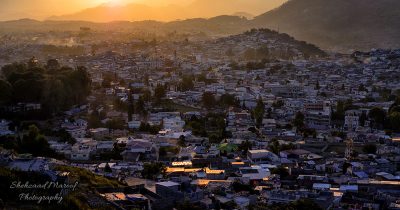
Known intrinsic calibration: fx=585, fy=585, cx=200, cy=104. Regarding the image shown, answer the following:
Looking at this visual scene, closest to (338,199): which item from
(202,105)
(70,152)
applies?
(70,152)

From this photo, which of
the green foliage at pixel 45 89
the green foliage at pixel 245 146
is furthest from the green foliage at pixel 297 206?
the green foliage at pixel 45 89

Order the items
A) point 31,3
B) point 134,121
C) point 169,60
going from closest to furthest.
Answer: point 134,121, point 169,60, point 31,3

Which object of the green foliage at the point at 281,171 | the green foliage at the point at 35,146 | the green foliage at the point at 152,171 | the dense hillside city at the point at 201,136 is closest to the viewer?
the dense hillside city at the point at 201,136

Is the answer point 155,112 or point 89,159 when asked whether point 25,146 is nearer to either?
point 89,159

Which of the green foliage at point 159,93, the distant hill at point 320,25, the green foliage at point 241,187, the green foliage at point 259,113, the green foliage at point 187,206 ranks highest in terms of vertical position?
the distant hill at point 320,25

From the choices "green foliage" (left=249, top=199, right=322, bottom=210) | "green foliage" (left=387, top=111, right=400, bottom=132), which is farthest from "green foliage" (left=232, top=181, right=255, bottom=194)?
"green foliage" (left=387, top=111, right=400, bottom=132)

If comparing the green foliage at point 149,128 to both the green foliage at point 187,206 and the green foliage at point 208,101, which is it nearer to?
the green foliage at point 208,101

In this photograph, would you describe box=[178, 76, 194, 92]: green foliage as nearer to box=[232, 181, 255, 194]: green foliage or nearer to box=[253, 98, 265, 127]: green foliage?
box=[253, 98, 265, 127]: green foliage
